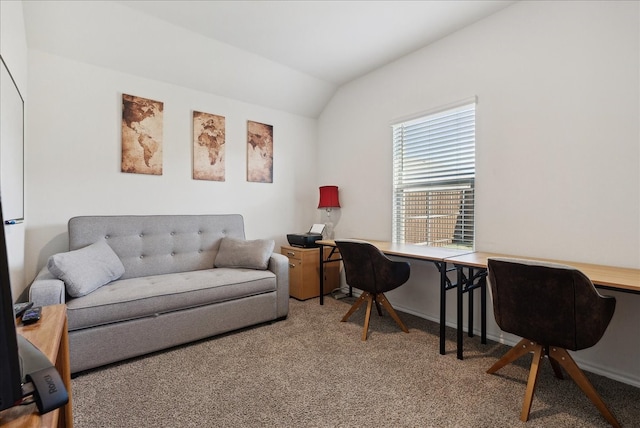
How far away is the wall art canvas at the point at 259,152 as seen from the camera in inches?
146

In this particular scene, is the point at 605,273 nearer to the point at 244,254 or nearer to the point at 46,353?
the point at 46,353

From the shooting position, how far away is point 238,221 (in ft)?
11.3

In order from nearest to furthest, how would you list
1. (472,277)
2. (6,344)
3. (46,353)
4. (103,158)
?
(6,344) → (46,353) → (472,277) → (103,158)

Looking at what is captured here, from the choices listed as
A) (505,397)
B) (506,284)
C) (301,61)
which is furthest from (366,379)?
(301,61)

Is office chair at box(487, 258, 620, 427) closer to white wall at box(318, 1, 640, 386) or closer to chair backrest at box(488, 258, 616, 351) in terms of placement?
chair backrest at box(488, 258, 616, 351)

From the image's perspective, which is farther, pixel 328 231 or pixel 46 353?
pixel 328 231

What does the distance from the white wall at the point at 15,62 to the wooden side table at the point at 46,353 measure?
0.92 metres

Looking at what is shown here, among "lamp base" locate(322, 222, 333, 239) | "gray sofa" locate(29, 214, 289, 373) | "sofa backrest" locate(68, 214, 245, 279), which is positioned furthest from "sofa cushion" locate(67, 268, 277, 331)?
"lamp base" locate(322, 222, 333, 239)

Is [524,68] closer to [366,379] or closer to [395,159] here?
[395,159]

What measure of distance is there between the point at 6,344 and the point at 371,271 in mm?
2228

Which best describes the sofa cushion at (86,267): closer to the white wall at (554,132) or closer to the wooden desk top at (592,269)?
the wooden desk top at (592,269)

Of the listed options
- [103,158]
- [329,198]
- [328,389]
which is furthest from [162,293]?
[329,198]

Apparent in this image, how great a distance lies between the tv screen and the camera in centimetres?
54

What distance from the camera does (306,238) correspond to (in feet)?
11.8
